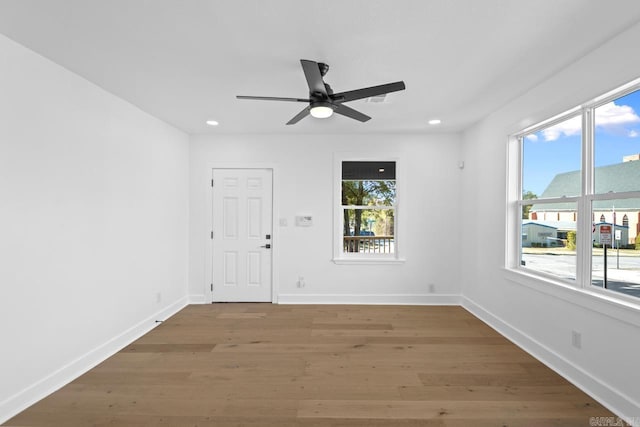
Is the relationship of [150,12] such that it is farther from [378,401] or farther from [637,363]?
[637,363]

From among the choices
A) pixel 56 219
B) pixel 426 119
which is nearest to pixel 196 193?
pixel 56 219

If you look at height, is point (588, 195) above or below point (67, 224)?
above

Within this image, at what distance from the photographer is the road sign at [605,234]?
2180 millimetres

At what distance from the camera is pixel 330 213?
439 cm

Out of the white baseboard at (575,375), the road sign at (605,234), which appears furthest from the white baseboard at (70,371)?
the road sign at (605,234)

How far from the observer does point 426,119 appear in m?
3.69

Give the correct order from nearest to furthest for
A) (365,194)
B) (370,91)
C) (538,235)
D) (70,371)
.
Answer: (370,91) < (70,371) < (538,235) < (365,194)

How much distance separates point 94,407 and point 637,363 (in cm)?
369

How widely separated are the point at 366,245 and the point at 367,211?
1.74 feet

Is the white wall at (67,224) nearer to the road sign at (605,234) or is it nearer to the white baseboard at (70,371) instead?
the white baseboard at (70,371)

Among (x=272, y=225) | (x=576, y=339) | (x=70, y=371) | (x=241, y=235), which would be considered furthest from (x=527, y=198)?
(x=70, y=371)

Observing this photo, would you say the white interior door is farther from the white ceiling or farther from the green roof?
the green roof

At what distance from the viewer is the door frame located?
14.4 ft

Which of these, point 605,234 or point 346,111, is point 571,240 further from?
point 346,111
